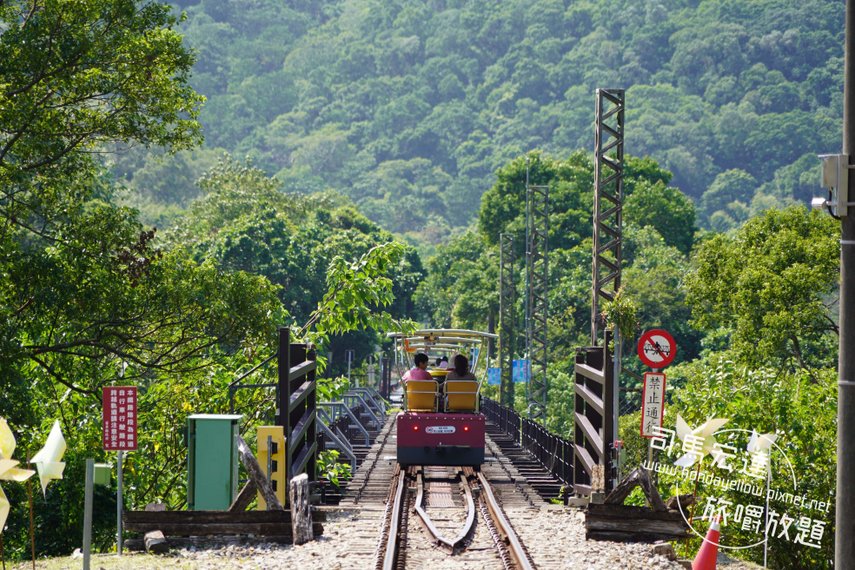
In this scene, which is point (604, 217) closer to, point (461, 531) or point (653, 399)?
point (653, 399)

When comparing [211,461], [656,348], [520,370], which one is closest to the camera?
[211,461]

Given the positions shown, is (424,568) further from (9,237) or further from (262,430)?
(9,237)

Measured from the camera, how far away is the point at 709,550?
1227 cm

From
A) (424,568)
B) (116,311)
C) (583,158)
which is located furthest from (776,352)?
(583,158)

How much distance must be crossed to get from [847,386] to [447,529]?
7125mm

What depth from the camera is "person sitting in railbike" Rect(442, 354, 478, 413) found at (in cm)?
2272

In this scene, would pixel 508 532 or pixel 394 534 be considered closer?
pixel 394 534

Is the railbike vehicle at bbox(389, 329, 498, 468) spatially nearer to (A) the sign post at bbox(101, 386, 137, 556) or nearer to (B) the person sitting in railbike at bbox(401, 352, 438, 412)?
(B) the person sitting in railbike at bbox(401, 352, 438, 412)

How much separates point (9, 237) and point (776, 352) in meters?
28.8

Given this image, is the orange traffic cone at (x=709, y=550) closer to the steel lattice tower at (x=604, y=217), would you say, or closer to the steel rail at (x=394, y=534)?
the steel rail at (x=394, y=534)

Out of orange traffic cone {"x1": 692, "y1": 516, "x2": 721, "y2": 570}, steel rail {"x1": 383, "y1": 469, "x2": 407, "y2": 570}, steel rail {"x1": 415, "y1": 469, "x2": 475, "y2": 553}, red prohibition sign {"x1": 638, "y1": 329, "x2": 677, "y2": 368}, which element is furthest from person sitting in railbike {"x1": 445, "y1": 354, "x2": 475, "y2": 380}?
orange traffic cone {"x1": 692, "y1": 516, "x2": 721, "y2": 570}

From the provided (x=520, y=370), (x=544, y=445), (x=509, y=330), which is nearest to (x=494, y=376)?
(x=509, y=330)

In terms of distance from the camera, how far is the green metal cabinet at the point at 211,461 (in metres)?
14.7

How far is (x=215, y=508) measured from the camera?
14953mm
